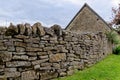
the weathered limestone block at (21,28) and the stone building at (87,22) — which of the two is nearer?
the weathered limestone block at (21,28)

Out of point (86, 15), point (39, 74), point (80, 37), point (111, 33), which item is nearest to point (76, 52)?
point (80, 37)

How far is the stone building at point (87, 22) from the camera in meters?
22.4

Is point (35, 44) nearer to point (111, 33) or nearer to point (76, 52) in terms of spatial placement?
point (76, 52)

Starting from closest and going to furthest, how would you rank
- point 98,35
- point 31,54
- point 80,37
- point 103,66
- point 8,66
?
point 8,66
point 31,54
point 80,37
point 103,66
point 98,35

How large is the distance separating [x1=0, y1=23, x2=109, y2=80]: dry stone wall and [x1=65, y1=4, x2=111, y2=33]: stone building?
11.8 m

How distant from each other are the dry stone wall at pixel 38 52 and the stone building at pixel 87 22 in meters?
11.8

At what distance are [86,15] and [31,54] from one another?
55.0ft

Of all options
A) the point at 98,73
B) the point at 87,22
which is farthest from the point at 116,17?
the point at 98,73

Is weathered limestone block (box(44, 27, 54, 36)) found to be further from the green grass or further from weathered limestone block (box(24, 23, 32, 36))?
the green grass

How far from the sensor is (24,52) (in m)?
7.50

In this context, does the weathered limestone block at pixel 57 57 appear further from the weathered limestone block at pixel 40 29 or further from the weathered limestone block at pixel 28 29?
the weathered limestone block at pixel 28 29

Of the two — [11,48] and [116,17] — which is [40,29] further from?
[116,17]

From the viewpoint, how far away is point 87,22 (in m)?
23.1

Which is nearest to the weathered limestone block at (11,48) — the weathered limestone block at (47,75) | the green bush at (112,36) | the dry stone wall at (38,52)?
the dry stone wall at (38,52)
